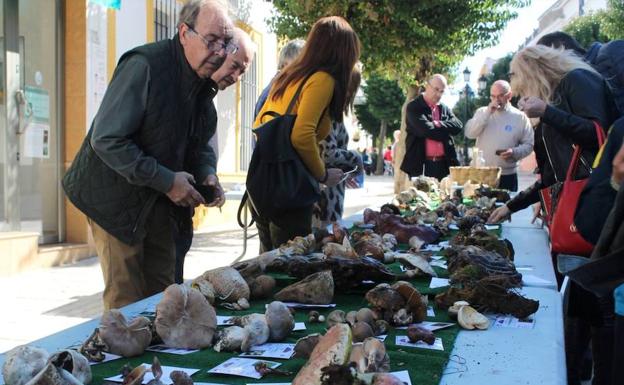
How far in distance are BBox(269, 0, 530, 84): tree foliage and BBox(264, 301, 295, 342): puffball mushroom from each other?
9.30 m

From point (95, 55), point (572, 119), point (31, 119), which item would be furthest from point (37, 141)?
point (572, 119)

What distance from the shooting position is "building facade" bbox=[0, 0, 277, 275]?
21.7 ft

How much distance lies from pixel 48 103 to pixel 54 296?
2.68 meters

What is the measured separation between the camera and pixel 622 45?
3.41 m

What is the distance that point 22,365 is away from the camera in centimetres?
116

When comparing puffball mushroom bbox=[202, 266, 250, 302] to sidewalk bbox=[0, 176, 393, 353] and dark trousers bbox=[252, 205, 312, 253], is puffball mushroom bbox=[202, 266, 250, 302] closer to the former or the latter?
dark trousers bbox=[252, 205, 312, 253]

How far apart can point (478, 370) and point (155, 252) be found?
162cm

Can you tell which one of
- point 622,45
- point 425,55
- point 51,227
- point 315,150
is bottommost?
point 51,227

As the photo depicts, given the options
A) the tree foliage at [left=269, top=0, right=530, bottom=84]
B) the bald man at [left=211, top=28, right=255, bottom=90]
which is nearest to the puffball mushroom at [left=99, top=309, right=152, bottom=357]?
the bald man at [left=211, top=28, right=255, bottom=90]

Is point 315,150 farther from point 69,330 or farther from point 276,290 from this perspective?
point 69,330

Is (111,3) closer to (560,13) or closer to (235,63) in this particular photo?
(235,63)

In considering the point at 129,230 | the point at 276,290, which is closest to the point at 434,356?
the point at 276,290

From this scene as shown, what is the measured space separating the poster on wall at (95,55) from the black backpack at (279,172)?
4897mm

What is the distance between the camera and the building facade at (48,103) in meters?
6.61
